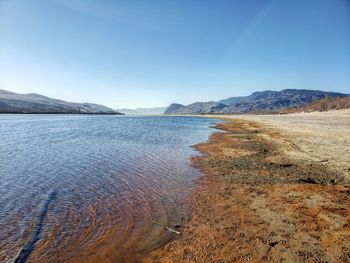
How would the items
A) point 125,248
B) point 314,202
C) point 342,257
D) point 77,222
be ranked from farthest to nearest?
point 314,202 < point 77,222 < point 125,248 < point 342,257

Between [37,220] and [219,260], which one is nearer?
[219,260]

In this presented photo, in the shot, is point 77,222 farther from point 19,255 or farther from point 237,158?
point 237,158

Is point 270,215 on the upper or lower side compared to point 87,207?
upper

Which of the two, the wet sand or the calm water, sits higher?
the wet sand

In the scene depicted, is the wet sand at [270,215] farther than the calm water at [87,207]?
No

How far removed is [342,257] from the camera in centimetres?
620

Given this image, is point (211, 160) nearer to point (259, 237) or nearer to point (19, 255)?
point (259, 237)

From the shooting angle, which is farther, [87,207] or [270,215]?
[87,207]

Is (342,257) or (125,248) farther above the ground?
(342,257)

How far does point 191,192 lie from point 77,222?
5639mm

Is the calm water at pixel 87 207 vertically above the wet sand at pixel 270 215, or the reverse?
the wet sand at pixel 270 215

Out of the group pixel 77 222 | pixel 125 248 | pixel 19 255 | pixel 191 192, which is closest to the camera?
pixel 19 255

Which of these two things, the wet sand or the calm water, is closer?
the wet sand

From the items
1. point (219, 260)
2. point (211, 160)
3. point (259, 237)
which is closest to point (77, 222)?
point (219, 260)
